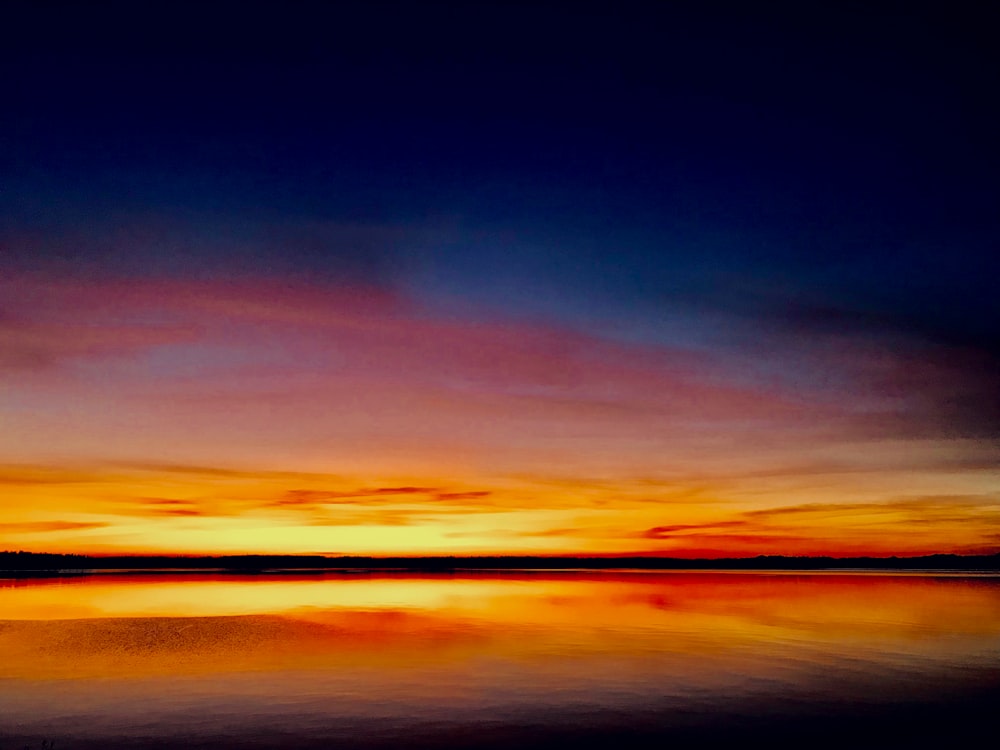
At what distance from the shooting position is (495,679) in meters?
23.0

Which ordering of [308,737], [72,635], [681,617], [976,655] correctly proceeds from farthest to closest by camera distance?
1. [681,617]
2. [72,635]
3. [976,655]
4. [308,737]

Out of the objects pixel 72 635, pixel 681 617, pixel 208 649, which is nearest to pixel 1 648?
pixel 72 635

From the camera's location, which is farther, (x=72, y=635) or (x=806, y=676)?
(x=72, y=635)

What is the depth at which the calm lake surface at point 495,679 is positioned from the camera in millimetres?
17141

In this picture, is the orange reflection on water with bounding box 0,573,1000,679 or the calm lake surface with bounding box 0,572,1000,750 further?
the orange reflection on water with bounding box 0,573,1000,679

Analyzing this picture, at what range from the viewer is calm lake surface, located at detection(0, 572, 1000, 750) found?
17141 mm

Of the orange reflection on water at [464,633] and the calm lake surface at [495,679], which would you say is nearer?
the calm lake surface at [495,679]

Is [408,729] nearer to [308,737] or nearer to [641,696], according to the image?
[308,737]

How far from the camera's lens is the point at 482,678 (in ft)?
76.2

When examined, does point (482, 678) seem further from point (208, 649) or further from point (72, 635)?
point (72, 635)

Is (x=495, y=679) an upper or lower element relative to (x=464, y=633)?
lower

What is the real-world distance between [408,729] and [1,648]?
18051 mm

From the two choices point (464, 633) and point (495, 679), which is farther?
point (464, 633)

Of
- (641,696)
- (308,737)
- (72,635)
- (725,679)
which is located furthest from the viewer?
(72,635)
